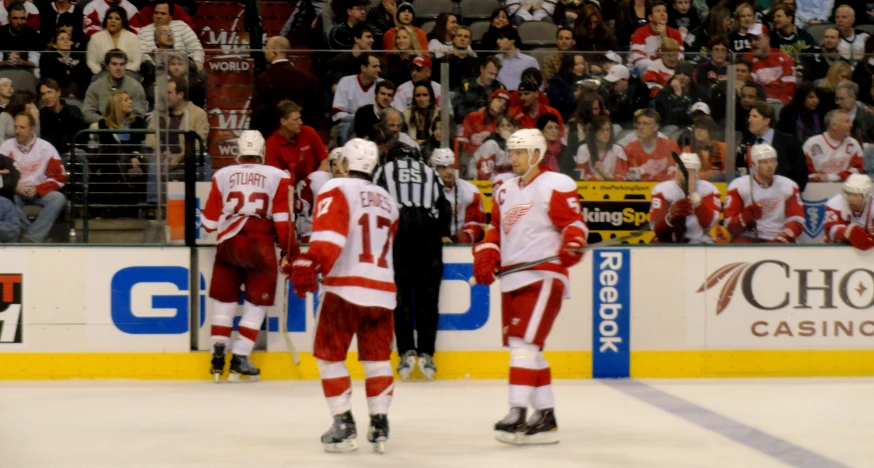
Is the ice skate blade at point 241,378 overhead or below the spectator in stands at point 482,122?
below

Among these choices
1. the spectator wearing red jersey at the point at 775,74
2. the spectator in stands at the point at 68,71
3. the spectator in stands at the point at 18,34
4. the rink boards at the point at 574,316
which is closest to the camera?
the rink boards at the point at 574,316

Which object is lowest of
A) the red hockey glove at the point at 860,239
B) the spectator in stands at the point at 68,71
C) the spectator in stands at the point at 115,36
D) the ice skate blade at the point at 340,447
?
the ice skate blade at the point at 340,447

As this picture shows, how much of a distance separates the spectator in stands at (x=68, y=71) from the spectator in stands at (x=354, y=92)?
5.55 ft

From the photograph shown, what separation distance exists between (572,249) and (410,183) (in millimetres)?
2345

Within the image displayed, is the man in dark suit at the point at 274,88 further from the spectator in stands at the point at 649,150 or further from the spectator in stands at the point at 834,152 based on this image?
the spectator in stands at the point at 834,152

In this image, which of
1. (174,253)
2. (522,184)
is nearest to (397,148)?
(174,253)

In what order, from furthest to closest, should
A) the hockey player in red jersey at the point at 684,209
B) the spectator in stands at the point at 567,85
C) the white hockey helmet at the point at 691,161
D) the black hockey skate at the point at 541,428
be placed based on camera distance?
the spectator in stands at the point at 567,85 < the white hockey helmet at the point at 691,161 < the hockey player in red jersey at the point at 684,209 < the black hockey skate at the point at 541,428

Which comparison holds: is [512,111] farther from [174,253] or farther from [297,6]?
[297,6]

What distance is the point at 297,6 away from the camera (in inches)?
452

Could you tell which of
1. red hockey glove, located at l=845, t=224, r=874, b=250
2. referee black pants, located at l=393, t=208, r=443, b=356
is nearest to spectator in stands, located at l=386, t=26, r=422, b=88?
referee black pants, located at l=393, t=208, r=443, b=356

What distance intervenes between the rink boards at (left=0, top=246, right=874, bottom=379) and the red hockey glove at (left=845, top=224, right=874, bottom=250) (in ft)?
0.28

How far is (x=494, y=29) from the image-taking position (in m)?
10.7

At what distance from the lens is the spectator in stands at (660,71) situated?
8773 millimetres

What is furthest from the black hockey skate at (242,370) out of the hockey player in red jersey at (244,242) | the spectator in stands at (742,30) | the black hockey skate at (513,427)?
the spectator in stands at (742,30)
